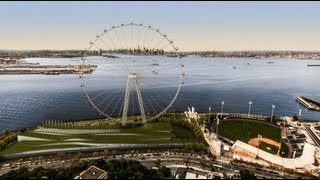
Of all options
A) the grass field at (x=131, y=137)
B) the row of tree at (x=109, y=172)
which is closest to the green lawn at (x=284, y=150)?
the grass field at (x=131, y=137)

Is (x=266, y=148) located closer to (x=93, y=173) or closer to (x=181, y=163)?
(x=181, y=163)

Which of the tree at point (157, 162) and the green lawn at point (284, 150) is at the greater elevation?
the tree at point (157, 162)

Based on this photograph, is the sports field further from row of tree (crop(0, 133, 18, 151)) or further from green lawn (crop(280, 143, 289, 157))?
row of tree (crop(0, 133, 18, 151))

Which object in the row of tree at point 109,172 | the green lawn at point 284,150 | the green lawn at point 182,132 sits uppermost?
the row of tree at point 109,172

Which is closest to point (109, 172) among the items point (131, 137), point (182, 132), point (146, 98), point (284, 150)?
point (131, 137)

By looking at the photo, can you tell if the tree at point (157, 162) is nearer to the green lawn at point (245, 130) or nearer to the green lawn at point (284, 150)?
the green lawn at point (245, 130)

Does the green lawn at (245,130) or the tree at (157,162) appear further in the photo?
the green lawn at (245,130)

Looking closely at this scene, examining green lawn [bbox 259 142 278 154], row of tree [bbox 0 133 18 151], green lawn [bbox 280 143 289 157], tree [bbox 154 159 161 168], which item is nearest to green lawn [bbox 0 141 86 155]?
row of tree [bbox 0 133 18 151]
